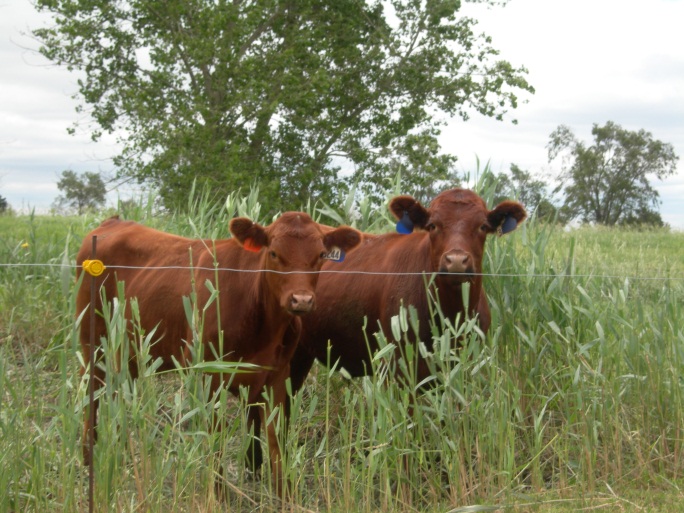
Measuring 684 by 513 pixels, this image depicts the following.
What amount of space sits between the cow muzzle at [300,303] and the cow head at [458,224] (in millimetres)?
886

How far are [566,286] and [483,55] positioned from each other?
20057 millimetres

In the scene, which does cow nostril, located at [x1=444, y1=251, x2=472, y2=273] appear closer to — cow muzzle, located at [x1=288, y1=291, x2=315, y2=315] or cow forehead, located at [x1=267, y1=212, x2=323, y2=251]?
cow forehead, located at [x1=267, y1=212, x2=323, y2=251]

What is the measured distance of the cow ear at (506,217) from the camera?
5.85m

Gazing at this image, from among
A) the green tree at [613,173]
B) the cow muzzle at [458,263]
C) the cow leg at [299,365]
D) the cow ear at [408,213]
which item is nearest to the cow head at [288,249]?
the cow ear at [408,213]

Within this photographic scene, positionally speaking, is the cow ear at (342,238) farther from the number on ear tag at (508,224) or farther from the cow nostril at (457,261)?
the number on ear tag at (508,224)

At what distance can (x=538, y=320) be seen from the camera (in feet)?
20.0

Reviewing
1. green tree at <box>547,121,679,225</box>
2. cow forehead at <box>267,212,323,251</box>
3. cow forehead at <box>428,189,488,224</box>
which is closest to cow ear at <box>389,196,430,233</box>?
cow forehead at <box>428,189,488,224</box>

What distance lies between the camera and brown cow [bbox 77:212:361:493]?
17.5ft

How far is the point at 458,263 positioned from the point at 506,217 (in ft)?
2.50

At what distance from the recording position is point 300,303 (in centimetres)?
499

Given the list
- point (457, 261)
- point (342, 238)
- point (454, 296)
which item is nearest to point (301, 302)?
point (342, 238)

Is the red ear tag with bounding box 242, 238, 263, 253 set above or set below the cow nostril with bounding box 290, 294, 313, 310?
above

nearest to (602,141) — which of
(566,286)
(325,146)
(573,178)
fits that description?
(573,178)

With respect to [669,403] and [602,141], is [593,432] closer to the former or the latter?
[669,403]
